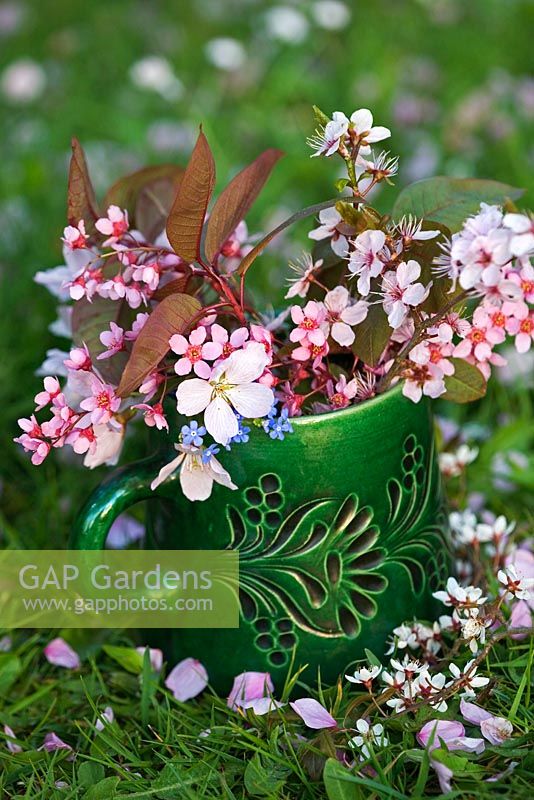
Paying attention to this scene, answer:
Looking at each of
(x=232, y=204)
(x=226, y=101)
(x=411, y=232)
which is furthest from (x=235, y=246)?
(x=226, y=101)

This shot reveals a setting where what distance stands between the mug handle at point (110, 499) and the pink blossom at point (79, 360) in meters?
0.11

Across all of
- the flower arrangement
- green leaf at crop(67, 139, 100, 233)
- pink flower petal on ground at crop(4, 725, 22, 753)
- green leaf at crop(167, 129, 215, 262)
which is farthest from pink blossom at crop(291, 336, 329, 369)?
pink flower petal on ground at crop(4, 725, 22, 753)

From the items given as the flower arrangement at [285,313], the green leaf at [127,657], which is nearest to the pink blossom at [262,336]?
the flower arrangement at [285,313]

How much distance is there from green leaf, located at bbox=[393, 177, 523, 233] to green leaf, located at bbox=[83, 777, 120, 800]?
493 millimetres

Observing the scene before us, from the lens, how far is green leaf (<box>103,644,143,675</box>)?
3.00 ft

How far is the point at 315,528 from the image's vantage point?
80 cm

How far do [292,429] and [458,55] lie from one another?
1.65 meters

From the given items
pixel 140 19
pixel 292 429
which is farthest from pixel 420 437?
pixel 140 19

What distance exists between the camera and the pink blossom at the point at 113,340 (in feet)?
2.45

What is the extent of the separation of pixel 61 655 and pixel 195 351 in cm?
40

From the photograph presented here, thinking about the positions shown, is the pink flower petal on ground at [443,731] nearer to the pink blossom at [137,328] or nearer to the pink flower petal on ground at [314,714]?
the pink flower petal on ground at [314,714]

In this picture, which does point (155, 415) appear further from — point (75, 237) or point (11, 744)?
point (11, 744)

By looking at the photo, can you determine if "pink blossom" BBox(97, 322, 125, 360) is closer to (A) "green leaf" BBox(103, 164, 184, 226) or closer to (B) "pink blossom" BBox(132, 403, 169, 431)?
(B) "pink blossom" BBox(132, 403, 169, 431)

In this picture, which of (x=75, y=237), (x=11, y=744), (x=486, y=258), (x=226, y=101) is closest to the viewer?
(x=486, y=258)
